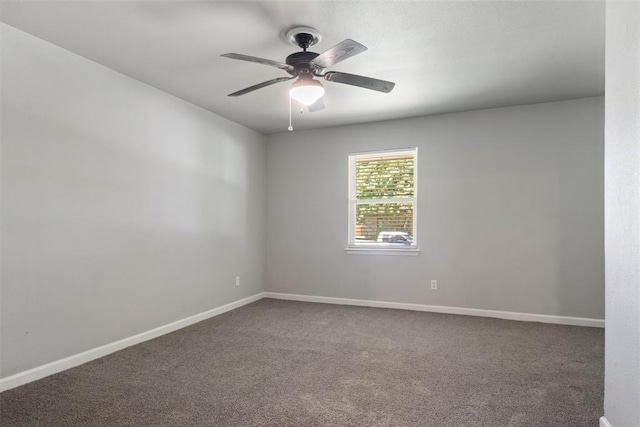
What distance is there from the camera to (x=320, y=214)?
5.21m

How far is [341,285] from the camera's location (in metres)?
5.05

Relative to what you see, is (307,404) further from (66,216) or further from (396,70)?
(396,70)

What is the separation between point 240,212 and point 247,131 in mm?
1166

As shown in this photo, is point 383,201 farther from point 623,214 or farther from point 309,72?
point 623,214

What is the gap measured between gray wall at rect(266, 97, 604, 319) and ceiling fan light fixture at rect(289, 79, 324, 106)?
240 cm

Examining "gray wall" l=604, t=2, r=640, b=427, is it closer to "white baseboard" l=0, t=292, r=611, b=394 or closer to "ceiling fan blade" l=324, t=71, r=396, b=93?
"white baseboard" l=0, t=292, r=611, b=394

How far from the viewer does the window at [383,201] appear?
15.7 ft

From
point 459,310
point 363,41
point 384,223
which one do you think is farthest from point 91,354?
point 459,310

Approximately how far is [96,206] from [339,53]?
234 cm

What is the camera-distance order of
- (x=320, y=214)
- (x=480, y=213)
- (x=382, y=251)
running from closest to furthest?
(x=480, y=213), (x=382, y=251), (x=320, y=214)

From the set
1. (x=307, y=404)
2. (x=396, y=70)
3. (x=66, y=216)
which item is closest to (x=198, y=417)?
(x=307, y=404)

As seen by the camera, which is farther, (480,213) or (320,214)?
(320,214)

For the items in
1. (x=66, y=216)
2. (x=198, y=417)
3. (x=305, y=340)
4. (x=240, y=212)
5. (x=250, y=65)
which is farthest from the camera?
(x=240, y=212)

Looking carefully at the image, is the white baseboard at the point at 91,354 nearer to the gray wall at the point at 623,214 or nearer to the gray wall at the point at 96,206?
the gray wall at the point at 96,206
